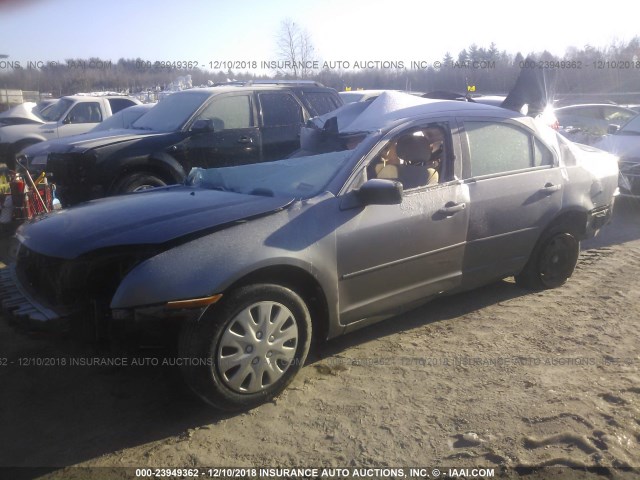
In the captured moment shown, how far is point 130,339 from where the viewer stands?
307 centimetres

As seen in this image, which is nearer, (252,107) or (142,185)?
(142,185)

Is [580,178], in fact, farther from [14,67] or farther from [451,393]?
[14,67]

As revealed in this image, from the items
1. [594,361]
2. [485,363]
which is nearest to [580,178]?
[594,361]

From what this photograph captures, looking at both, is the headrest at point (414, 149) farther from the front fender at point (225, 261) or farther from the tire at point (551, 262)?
the tire at point (551, 262)

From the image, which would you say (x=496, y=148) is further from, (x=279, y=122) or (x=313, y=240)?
(x=279, y=122)

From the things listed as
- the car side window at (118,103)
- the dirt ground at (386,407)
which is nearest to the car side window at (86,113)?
the car side window at (118,103)

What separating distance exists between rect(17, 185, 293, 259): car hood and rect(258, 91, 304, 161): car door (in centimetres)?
411

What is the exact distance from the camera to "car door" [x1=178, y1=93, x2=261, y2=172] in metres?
7.50

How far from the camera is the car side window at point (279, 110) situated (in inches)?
321

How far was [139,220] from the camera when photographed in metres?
3.46

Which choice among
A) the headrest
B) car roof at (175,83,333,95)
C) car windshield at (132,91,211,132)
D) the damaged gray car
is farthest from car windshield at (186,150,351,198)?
car roof at (175,83,333,95)

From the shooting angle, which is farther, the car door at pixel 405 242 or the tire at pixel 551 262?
the tire at pixel 551 262

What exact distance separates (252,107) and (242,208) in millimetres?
4858

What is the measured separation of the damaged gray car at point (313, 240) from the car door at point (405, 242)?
0.04 feet
